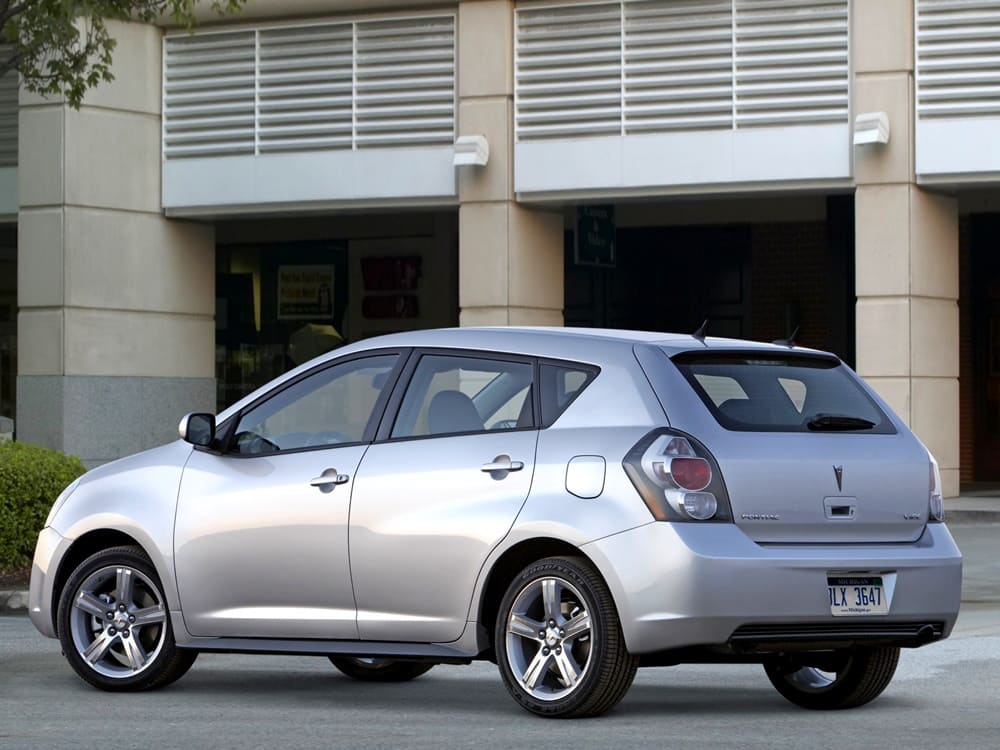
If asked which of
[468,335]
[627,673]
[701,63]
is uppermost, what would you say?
[701,63]

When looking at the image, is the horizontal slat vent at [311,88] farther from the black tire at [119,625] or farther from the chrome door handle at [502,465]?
the chrome door handle at [502,465]

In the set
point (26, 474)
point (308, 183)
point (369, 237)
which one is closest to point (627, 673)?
point (26, 474)

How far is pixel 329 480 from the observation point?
29.5ft

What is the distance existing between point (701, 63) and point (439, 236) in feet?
25.1

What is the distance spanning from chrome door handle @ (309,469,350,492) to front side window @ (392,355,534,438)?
0.95 ft

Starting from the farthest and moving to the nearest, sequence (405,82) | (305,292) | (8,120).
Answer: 1. (305,292)
2. (8,120)
3. (405,82)

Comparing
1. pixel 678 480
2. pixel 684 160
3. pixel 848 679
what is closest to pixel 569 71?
pixel 684 160

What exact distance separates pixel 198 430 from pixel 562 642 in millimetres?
2095

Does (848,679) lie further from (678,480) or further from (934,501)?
(678,480)

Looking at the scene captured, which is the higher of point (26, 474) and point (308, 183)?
point (308, 183)

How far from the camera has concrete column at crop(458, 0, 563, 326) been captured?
2394 cm

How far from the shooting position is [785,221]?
93.8ft

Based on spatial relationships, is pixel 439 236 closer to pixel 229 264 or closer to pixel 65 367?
pixel 229 264

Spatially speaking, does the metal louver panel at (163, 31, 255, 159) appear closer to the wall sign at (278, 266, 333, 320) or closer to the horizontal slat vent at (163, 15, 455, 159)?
the horizontal slat vent at (163, 15, 455, 159)
